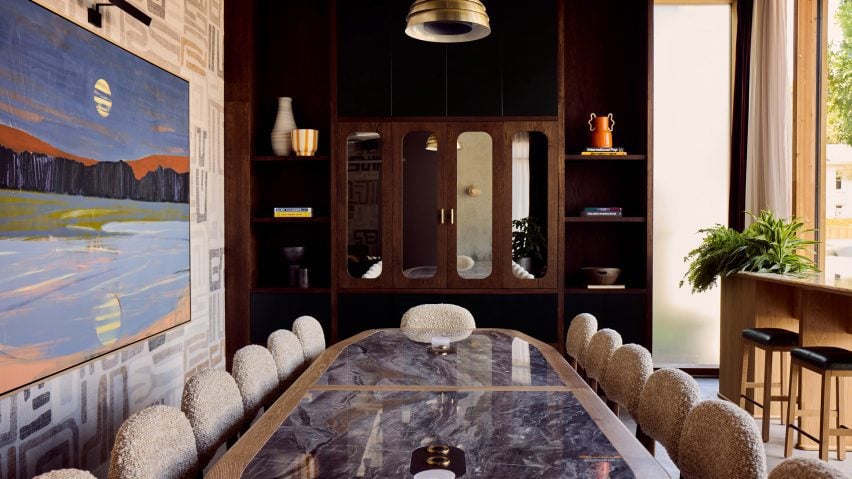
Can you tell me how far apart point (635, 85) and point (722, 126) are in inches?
42.7

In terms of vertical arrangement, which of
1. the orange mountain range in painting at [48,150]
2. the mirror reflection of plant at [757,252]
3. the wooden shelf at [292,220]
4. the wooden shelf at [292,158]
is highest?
the wooden shelf at [292,158]

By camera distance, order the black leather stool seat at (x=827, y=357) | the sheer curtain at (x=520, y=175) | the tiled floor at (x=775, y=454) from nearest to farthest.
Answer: the black leather stool seat at (x=827, y=357)
the tiled floor at (x=775, y=454)
the sheer curtain at (x=520, y=175)

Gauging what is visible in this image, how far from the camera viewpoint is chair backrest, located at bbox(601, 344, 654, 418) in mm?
2197

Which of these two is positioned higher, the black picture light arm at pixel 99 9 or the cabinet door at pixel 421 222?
the black picture light arm at pixel 99 9

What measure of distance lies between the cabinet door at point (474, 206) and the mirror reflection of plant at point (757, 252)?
141 cm

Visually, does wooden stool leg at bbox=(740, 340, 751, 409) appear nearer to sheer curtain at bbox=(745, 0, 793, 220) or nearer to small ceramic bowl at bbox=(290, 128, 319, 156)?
sheer curtain at bbox=(745, 0, 793, 220)

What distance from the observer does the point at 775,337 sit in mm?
3736

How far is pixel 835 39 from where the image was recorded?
4.53 m

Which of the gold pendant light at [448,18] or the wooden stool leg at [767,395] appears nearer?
the gold pendant light at [448,18]

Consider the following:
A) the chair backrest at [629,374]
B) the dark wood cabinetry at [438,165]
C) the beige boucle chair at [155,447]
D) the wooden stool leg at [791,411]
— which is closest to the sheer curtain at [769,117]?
the dark wood cabinetry at [438,165]

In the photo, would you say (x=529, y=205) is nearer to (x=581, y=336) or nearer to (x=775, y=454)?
(x=581, y=336)

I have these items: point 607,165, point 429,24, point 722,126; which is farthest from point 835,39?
point 429,24

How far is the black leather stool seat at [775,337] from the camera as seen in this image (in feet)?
12.2

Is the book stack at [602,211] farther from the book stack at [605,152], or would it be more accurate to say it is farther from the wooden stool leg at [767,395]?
the wooden stool leg at [767,395]
